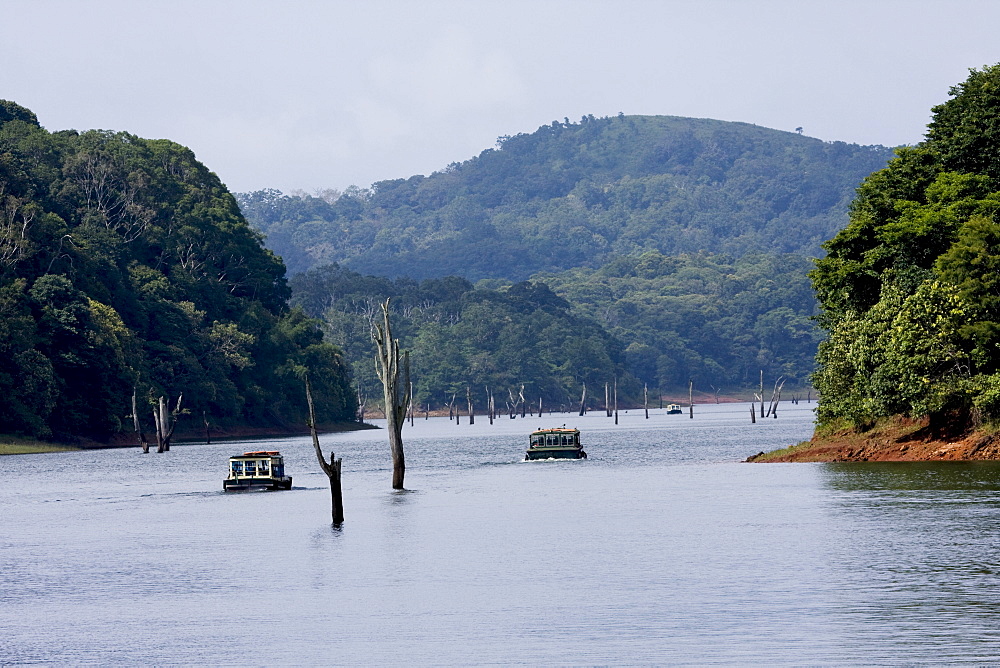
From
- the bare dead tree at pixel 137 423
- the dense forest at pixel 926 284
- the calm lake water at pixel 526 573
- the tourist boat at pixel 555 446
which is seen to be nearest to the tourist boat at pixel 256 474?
the calm lake water at pixel 526 573

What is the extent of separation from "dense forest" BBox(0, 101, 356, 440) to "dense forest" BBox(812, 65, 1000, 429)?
75397mm

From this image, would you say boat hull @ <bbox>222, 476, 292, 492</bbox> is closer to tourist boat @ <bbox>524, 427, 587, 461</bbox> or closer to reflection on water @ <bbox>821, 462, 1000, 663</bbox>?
reflection on water @ <bbox>821, 462, 1000, 663</bbox>

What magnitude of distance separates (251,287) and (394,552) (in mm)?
143902

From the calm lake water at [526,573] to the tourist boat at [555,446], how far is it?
2893 centimetres

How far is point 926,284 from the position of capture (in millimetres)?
74438

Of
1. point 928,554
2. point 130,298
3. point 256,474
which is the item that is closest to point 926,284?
point 928,554

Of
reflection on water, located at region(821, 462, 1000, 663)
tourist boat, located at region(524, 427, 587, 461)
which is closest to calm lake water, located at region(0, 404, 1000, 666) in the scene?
reflection on water, located at region(821, 462, 1000, 663)

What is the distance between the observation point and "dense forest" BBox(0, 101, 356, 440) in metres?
134

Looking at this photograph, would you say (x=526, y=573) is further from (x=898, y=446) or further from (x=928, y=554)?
(x=898, y=446)

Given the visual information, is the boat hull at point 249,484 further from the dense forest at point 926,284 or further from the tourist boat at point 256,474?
the dense forest at point 926,284

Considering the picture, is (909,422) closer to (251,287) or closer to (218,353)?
(218,353)

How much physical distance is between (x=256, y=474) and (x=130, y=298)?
8130 cm

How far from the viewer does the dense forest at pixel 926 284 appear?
7212cm

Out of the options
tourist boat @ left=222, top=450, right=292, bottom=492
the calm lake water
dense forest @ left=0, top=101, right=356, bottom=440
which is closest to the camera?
the calm lake water
